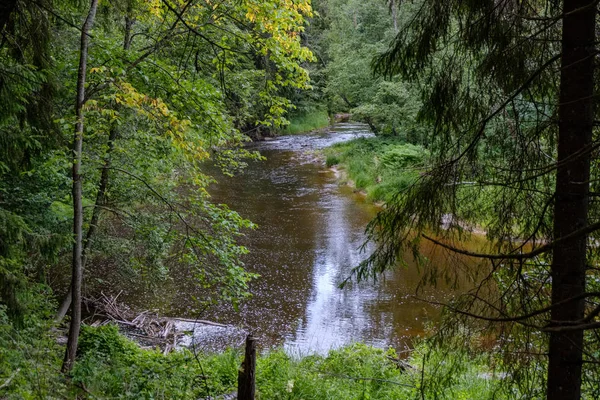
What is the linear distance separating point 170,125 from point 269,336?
17.0 ft

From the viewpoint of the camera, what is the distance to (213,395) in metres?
6.12

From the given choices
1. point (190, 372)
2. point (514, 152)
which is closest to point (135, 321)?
point (190, 372)

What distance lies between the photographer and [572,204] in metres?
2.93

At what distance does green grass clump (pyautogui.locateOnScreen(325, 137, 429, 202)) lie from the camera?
18.8 m

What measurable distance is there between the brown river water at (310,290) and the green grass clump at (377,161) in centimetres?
85

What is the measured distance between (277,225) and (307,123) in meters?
24.5

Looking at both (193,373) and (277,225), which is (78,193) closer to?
(193,373)

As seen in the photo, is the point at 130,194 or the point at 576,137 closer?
the point at 576,137

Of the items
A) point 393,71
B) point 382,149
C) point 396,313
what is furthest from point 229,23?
point 382,149

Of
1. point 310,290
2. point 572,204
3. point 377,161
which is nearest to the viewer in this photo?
point 572,204

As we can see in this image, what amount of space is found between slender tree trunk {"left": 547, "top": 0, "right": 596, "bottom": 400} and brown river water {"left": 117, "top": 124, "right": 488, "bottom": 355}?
256 centimetres

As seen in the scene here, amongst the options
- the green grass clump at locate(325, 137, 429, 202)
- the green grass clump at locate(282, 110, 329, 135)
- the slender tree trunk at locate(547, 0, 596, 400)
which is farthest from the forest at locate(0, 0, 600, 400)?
the green grass clump at locate(282, 110, 329, 135)

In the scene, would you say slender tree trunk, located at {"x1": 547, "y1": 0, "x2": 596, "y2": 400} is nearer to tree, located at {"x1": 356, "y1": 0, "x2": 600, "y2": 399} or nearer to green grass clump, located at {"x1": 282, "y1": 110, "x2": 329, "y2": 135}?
tree, located at {"x1": 356, "y1": 0, "x2": 600, "y2": 399}

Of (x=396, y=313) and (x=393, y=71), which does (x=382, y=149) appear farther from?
(x=393, y=71)
